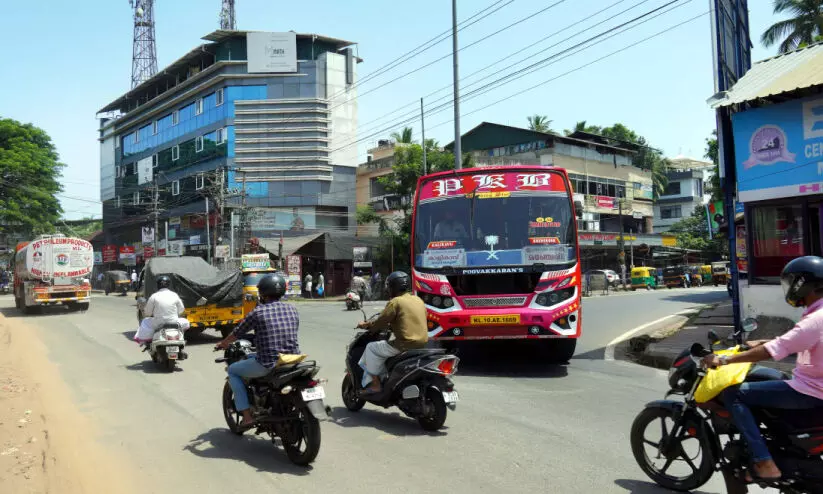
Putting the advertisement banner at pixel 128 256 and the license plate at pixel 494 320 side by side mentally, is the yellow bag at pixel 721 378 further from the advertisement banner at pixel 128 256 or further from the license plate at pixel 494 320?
the advertisement banner at pixel 128 256

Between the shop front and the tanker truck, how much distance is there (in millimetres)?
23223

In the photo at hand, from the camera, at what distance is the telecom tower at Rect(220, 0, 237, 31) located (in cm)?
5747

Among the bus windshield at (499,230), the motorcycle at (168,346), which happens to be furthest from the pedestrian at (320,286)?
the bus windshield at (499,230)

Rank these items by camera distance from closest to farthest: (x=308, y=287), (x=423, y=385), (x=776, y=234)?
1. (x=423, y=385)
2. (x=776, y=234)
3. (x=308, y=287)

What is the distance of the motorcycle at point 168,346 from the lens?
10.3 m

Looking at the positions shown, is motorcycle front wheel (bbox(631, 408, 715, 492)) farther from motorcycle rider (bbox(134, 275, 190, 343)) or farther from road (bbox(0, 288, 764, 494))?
motorcycle rider (bbox(134, 275, 190, 343))

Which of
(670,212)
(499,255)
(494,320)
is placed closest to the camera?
(494,320)

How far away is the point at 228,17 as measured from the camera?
57.7 meters

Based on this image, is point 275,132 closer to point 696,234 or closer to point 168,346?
point 168,346

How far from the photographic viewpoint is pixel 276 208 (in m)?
48.8

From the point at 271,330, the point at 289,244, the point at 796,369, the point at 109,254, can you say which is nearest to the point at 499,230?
the point at 271,330

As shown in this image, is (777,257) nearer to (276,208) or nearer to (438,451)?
(438,451)

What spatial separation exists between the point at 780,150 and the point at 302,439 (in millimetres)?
11387

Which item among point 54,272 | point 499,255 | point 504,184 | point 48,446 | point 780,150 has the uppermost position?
point 780,150
